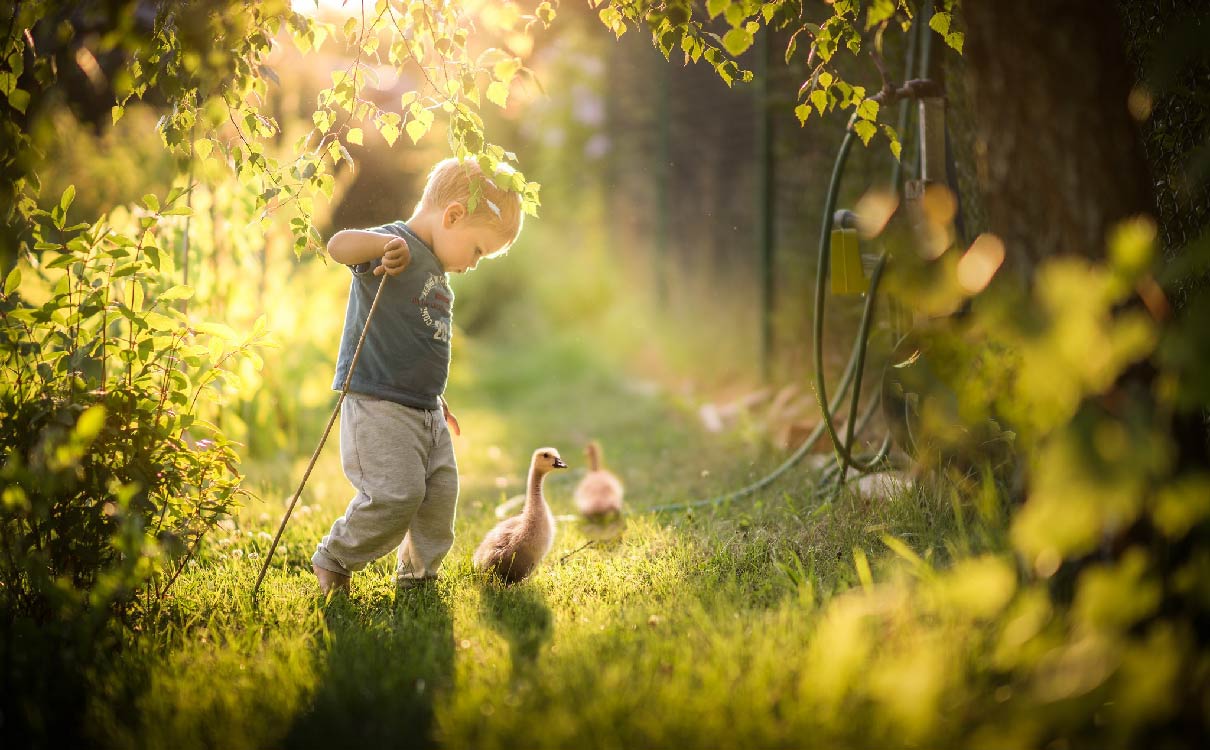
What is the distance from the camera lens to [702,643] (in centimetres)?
235

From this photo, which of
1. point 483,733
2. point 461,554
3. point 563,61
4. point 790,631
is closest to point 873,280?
point 790,631

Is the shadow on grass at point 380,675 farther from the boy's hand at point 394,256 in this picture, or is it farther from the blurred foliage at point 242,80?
the blurred foliage at point 242,80

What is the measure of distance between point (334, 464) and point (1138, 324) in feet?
13.8

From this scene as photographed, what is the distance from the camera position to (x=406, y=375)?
9.64 ft

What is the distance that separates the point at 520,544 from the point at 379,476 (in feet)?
1.63

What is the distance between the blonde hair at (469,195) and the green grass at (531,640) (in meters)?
1.16

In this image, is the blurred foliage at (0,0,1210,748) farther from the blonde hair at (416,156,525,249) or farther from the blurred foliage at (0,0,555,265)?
the blonde hair at (416,156,525,249)

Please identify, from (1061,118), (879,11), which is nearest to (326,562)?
(879,11)

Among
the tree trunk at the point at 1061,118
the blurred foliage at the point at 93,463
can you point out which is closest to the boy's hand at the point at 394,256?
the blurred foliage at the point at 93,463

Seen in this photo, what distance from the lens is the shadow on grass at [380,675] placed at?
2.04m

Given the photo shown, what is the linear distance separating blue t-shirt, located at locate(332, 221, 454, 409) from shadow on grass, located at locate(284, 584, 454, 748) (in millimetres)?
643

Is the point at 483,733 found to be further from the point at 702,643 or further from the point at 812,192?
the point at 812,192

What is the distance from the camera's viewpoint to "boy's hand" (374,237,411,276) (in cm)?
282

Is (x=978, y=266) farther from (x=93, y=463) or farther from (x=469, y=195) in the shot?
(x=93, y=463)
